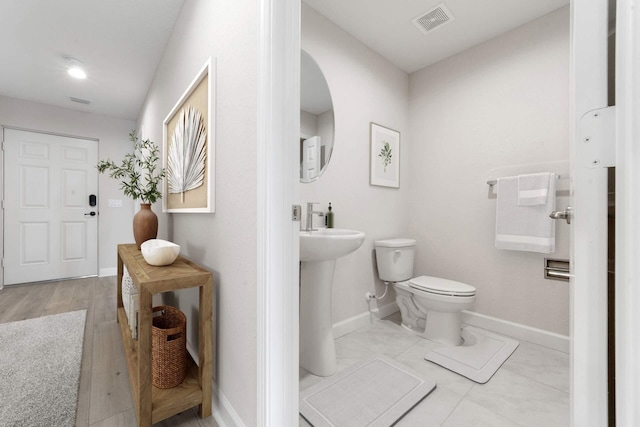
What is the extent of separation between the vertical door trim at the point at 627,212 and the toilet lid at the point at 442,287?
167 cm

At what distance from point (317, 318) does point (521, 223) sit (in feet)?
5.31

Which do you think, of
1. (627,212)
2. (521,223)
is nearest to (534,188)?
(521,223)

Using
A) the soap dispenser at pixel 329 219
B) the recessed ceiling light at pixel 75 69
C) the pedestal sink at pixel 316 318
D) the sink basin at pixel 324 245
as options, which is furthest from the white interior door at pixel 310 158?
the recessed ceiling light at pixel 75 69

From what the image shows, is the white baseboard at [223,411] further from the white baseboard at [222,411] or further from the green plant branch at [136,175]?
the green plant branch at [136,175]

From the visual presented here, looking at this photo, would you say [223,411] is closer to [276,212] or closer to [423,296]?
[276,212]

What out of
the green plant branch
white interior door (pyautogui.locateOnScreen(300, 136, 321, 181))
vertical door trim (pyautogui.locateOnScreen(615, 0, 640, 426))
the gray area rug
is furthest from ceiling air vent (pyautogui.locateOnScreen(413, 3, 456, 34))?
the gray area rug

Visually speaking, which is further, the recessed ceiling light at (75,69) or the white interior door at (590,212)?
the recessed ceiling light at (75,69)

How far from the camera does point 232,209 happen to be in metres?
1.22

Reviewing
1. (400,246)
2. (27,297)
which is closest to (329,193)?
(400,246)

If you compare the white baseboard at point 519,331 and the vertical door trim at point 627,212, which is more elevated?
the vertical door trim at point 627,212

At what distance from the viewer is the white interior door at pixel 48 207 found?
11.1ft

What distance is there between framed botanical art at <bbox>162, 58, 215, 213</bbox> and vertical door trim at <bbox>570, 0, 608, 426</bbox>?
133 cm

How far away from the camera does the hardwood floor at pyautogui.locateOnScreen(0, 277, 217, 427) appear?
1287 millimetres

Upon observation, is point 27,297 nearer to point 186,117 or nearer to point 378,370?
point 186,117
